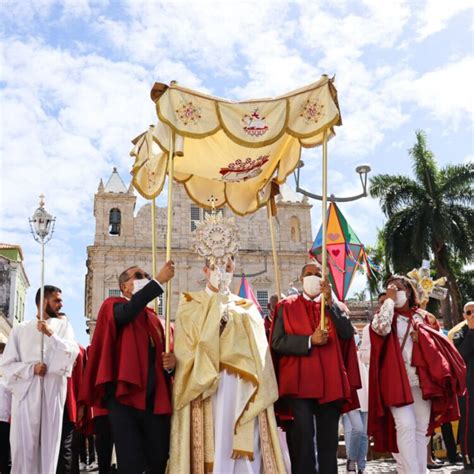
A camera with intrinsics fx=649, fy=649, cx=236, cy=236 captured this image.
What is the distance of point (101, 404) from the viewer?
547 centimetres

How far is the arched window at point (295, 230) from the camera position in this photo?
141 feet

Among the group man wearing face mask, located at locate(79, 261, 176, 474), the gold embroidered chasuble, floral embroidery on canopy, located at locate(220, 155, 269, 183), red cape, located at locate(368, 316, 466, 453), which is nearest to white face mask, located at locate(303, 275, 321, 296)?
the gold embroidered chasuble

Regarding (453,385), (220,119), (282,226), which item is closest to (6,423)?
(220,119)

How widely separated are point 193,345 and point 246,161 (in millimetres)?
2416

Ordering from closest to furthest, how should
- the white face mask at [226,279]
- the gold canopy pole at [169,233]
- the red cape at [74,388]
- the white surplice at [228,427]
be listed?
the white surplice at [228,427] → the gold canopy pole at [169,233] → the white face mask at [226,279] → the red cape at [74,388]

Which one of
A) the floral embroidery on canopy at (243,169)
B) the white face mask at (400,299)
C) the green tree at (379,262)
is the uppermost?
the green tree at (379,262)

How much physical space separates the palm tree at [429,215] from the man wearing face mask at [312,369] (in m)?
25.7

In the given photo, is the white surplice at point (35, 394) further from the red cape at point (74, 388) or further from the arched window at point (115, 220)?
the arched window at point (115, 220)

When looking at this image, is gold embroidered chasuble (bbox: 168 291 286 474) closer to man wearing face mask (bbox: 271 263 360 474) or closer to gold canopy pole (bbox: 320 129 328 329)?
man wearing face mask (bbox: 271 263 360 474)

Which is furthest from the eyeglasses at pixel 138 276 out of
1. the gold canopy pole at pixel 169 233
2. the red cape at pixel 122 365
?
the red cape at pixel 122 365

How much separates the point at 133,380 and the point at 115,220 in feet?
120

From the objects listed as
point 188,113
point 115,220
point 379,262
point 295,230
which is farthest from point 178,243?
point 188,113

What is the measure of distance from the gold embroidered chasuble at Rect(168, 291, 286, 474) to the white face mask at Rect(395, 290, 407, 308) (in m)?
1.47

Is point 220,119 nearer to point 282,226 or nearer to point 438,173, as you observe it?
point 438,173
